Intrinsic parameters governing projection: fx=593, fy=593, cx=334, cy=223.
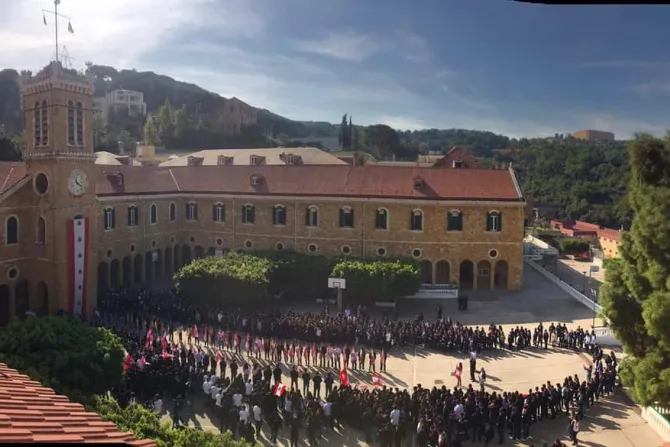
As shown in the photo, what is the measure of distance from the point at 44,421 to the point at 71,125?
28.6m

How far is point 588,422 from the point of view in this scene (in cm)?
1955

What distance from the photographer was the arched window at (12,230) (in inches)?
1169

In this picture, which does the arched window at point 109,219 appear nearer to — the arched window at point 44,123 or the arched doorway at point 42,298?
the arched doorway at point 42,298

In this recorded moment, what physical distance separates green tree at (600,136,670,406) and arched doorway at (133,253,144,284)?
99.9ft

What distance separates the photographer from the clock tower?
30109 mm

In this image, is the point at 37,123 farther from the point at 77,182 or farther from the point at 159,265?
the point at 159,265

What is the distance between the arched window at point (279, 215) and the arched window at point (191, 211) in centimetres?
669

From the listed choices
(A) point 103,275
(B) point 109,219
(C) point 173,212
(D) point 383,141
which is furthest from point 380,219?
(D) point 383,141

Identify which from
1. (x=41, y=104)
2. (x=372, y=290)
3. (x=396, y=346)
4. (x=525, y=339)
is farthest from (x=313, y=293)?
(x=41, y=104)

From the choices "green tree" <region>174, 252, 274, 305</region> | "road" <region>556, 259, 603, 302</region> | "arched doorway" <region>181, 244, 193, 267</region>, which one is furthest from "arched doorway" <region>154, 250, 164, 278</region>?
"road" <region>556, 259, 603, 302</region>

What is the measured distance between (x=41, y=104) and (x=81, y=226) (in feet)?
21.7

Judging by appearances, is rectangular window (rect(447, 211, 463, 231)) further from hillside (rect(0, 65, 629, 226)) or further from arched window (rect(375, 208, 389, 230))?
hillside (rect(0, 65, 629, 226))

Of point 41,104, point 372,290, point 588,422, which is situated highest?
point 41,104

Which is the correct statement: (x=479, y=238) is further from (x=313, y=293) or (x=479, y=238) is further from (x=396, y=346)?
(x=396, y=346)
